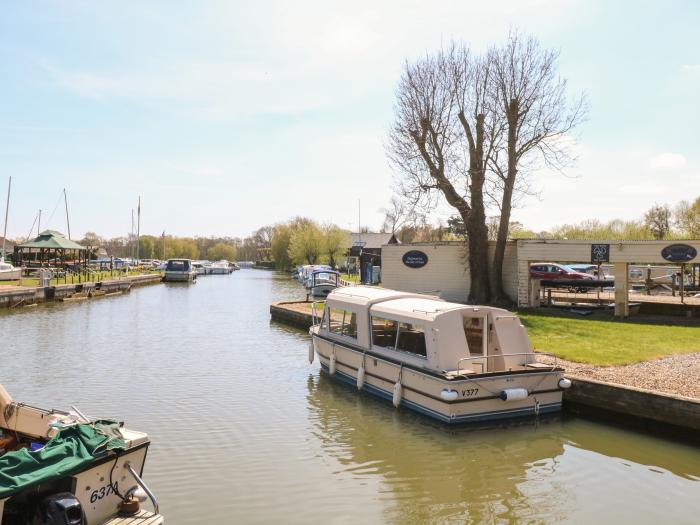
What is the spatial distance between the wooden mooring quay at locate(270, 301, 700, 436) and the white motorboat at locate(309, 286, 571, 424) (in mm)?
526

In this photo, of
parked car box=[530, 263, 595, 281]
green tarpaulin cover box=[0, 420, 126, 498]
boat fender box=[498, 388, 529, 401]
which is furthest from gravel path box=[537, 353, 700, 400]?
parked car box=[530, 263, 595, 281]

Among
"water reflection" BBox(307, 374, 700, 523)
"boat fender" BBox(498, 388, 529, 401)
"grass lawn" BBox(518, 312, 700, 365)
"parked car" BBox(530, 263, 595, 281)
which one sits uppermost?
"parked car" BBox(530, 263, 595, 281)

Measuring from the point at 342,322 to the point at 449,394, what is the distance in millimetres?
5792

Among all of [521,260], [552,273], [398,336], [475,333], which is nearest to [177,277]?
[552,273]

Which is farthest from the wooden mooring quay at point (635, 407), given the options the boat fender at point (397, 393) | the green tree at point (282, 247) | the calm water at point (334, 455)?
the green tree at point (282, 247)

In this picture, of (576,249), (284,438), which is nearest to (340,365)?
(284,438)

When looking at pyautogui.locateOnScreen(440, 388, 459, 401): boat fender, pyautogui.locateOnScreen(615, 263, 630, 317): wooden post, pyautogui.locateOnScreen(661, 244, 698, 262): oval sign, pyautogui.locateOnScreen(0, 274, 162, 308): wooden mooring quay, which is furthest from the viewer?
pyautogui.locateOnScreen(0, 274, 162, 308): wooden mooring quay

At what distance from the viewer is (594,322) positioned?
22.2 m

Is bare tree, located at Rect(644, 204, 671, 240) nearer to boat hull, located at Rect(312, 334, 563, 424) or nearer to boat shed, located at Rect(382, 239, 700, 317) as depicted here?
boat shed, located at Rect(382, 239, 700, 317)

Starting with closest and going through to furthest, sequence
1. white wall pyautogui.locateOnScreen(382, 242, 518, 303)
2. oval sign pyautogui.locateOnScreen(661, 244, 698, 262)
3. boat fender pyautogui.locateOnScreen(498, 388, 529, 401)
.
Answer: boat fender pyautogui.locateOnScreen(498, 388, 529, 401) → oval sign pyautogui.locateOnScreen(661, 244, 698, 262) → white wall pyautogui.locateOnScreen(382, 242, 518, 303)

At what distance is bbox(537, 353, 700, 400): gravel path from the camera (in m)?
11.9

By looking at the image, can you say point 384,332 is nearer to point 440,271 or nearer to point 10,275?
point 440,271

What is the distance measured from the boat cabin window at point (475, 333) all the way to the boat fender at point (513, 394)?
1.76 meters

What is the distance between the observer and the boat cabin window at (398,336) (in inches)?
512
